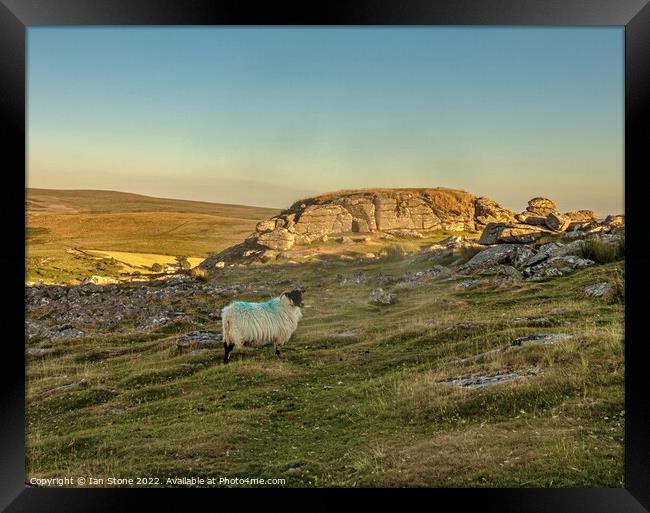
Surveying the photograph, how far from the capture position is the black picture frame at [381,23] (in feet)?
20.4

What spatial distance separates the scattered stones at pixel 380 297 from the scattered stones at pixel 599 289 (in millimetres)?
3922

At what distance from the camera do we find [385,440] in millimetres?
7379

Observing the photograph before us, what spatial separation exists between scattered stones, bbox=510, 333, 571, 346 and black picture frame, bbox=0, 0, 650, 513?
170 centimetres

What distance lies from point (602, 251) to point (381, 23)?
23.0 ft

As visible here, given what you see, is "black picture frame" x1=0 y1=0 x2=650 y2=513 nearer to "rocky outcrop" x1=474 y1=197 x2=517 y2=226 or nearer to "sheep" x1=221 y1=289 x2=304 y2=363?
"sheep" x1=221 y1=289 x2=304 y2=363

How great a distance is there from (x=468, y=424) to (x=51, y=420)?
23.1 feet

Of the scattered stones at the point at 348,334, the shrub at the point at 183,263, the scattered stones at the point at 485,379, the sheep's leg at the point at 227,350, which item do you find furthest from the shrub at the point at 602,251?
the shrub at the point at 183,263

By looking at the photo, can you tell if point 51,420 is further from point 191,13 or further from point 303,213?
point 191,13

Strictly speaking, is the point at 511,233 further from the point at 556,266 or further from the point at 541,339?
the point at 541,339

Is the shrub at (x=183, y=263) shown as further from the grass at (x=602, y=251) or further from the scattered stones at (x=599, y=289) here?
Result: the grass at (x=602, y=251)

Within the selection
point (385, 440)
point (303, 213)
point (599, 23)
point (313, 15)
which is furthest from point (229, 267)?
point (599, 23)

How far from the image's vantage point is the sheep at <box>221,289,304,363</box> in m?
8.82

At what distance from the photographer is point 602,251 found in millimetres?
9883

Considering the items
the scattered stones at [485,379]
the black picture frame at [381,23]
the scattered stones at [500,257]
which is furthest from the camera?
the scattered stones at [500,257]
